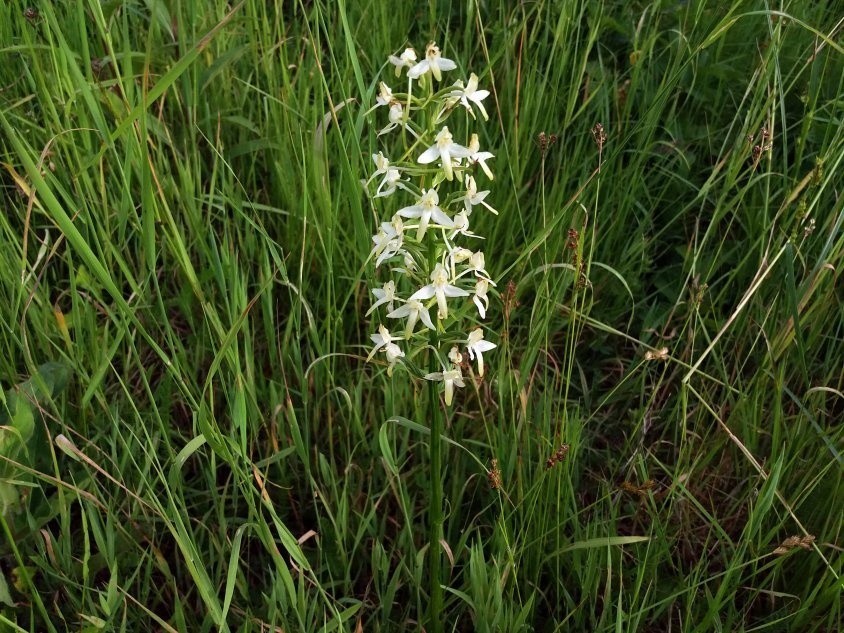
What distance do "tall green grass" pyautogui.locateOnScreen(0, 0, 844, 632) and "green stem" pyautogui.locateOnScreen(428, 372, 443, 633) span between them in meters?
0.09

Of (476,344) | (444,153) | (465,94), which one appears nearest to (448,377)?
(476,344)

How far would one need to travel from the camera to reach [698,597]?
1828mm

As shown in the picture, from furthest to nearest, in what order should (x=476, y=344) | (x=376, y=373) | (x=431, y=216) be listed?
1. (x=376, y=373)
2. (x=476, y=344)
3. (x=431, y=216)

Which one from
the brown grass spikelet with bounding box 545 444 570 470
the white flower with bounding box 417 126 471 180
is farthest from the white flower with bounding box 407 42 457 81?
the brown grass spikelet with bounding box 545 444 570 470

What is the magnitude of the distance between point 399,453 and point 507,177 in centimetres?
82

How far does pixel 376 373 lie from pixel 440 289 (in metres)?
0.66

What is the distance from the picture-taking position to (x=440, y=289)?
142 cm

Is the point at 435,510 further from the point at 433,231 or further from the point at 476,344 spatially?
the point at 433,231

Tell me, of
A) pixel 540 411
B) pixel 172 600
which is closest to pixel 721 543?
pixel 540 411

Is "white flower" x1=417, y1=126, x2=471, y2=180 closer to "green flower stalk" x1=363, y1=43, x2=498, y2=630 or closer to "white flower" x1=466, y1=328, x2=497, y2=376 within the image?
"green flower stalk" x1=363, y1=43, x2=498, y2=630

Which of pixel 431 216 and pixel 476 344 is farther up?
pixel 431 216

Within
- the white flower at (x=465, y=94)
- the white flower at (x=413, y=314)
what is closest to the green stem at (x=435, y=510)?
the white flower at (x=413, y=314)

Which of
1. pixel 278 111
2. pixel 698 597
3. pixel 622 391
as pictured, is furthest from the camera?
pixel 278 111

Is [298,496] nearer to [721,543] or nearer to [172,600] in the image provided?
[172,600]
